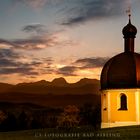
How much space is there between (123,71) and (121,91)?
8.06 ft

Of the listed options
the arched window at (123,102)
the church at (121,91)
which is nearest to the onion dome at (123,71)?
the church at (121,91)

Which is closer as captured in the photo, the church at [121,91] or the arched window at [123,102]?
the church at [121,91]

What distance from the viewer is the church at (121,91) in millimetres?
50000

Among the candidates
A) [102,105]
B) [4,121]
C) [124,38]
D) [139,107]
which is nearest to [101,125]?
[102,105]

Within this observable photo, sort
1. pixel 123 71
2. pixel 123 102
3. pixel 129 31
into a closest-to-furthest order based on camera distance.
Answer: pixel 123 102
pixel 123 71
pixel 129 31

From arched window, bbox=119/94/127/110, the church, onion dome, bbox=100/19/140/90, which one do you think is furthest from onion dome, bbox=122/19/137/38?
arched window, bbox=119/94/127/110

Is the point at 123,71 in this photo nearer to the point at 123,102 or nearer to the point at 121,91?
the point at 121,91

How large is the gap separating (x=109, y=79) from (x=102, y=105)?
11.6ft

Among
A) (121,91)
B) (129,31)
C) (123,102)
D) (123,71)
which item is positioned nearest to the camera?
(121,91)

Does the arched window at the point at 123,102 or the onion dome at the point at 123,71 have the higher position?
the onion dome at the point at 123,71

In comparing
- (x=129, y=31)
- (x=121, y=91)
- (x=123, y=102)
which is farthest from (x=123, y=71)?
(x=129, y=31)

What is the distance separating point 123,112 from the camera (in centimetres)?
5025

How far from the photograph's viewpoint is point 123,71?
51094 mm

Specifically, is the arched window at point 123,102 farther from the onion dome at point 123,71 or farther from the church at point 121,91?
the onion dome at point 123,71
